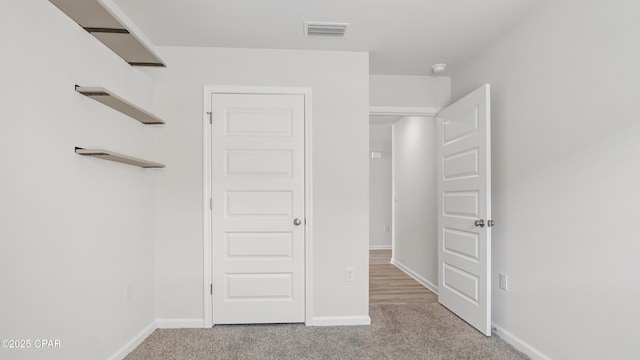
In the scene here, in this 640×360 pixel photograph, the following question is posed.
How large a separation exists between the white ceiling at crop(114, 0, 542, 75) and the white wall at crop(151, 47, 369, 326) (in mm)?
146

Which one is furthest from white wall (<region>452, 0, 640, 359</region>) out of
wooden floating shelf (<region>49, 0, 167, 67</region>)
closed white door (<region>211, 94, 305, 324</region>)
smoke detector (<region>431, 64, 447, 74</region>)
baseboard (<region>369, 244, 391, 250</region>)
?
baseboard (<region>369, 244, 391, 250</region>)

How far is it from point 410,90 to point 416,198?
1635 millimetres

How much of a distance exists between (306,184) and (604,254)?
1965 millimetres

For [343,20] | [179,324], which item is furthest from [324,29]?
[179,324]

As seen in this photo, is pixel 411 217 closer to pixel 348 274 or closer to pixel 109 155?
pixel 348 274

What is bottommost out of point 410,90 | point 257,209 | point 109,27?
point 257,209

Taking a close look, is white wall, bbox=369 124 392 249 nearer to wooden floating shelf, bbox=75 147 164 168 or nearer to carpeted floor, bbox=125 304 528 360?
carpeted floor, bbox=125 304 528 360

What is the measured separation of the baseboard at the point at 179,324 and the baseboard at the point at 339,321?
3.06 feet

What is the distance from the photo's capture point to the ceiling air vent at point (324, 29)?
→ 2324mm

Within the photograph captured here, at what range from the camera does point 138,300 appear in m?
2.39

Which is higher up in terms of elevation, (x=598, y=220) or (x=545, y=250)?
(x=598, y=220)

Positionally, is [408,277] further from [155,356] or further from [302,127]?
[155,356]

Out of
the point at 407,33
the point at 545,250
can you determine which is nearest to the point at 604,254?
the point at 545,250

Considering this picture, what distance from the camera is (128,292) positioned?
2.25 m
